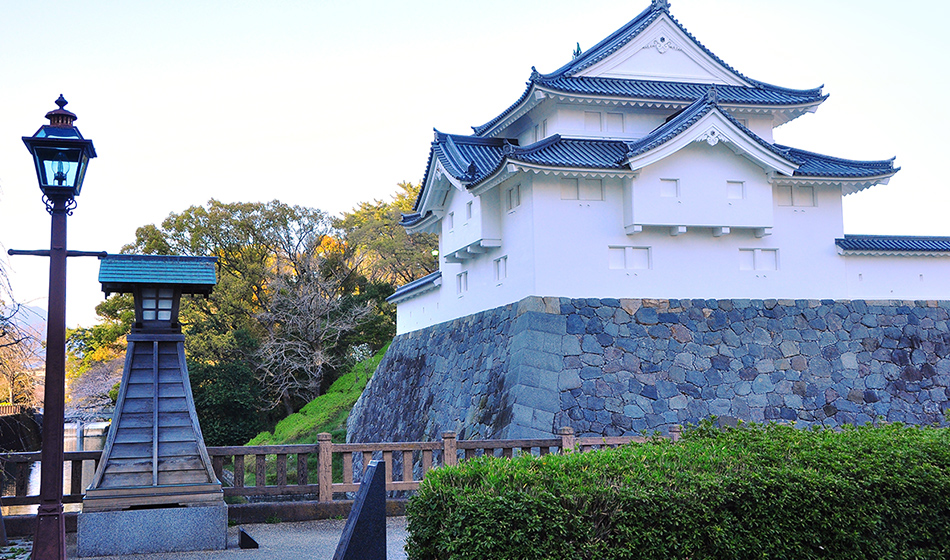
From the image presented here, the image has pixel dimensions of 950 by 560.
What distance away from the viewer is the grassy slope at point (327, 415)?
29.1m

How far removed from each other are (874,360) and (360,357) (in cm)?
2038

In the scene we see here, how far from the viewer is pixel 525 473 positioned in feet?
18.4

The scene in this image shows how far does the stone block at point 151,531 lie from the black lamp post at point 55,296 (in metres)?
2.02

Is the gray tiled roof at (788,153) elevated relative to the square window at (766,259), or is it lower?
elevated

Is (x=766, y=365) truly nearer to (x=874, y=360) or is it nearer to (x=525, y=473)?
(x=874, y=360)

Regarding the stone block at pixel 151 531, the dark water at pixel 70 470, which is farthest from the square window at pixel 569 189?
the dark water at pixel 70 470

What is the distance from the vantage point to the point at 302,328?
3356 cm

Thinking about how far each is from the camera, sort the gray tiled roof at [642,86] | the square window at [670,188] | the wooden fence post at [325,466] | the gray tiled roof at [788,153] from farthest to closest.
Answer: the gray tiled roof at [642,86] → the square window at [670,188] → the gray tiled roof at [788,153] → the wooden fence post at [325,466]

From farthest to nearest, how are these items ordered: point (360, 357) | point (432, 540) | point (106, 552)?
point (360, 357) → point (106, 552) → point (432, 540)

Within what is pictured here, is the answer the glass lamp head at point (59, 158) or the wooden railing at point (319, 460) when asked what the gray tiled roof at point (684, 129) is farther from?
the glass lamp head at point (59, 158)

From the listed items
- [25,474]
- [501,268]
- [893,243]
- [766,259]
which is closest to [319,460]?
[25,474]

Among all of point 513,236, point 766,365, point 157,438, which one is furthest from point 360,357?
point 157,438

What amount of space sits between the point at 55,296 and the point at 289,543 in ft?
13.6

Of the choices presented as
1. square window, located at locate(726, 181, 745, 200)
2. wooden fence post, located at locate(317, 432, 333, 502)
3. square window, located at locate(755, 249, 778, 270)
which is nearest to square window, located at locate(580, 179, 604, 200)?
square window, located at locate(726, 181, 745, 200)
